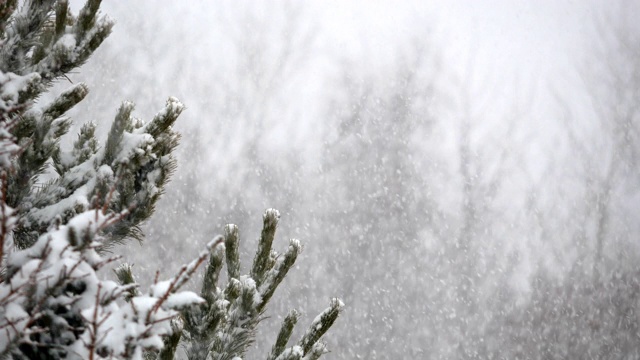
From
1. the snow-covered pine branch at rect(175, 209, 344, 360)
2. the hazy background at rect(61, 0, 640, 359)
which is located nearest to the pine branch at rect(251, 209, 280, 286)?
the snow-covered pine branch at rect(175, 209, 344, 360)

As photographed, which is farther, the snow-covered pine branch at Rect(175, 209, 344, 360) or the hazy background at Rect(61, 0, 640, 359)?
the hazy background at Rect(61, 0, 640, 359)

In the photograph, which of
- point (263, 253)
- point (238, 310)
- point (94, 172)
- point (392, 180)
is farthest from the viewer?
point (392, 180)

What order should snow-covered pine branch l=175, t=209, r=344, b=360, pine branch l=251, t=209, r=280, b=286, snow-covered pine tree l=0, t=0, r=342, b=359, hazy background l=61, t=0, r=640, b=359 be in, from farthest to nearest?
1. hazy background l=61, t=0, r=640, b=359
2. pine branch l=251, t=209, r=280, b=286
3. snow-covered pine branch l=175, t=209, r=344, b=360
4. snow-covered pine tree l=0, t=0, r=342, b=359

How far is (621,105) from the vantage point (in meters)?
35.9

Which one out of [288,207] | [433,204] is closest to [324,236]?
[288,207]

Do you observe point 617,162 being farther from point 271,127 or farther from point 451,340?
point 271,127

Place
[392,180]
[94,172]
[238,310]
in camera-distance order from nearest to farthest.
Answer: [94,172] < [238,310] < [392,180]

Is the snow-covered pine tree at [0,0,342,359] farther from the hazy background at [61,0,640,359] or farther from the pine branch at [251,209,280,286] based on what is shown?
the hazy background at [61,0,640,359]

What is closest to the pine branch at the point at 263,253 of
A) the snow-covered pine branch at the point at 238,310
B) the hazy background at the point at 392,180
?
the snow-covered pine branch at the point at 238,310

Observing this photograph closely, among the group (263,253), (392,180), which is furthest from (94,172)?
(392,180)

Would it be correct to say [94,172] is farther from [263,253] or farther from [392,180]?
[392,180]

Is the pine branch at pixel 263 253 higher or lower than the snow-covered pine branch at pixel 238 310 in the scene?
higher

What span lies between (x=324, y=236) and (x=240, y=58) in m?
15.0

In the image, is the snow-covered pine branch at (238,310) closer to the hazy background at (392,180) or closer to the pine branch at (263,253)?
the pine branch at (263,253)
